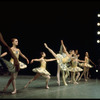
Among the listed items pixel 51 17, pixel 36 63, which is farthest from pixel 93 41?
pixel 36 63

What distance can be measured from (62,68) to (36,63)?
849 centimetres

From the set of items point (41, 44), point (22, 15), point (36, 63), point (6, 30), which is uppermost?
point (22, 15)

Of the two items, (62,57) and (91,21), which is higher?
(91,21)

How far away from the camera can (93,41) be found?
50.4ft

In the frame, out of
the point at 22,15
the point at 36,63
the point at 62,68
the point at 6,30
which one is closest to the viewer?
the point at 62,68

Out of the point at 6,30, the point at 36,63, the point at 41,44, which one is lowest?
the point at 36,63

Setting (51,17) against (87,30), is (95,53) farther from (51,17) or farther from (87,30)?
(51,17)

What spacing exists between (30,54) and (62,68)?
7.93 metres

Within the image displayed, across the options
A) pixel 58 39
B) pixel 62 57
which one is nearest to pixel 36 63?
pixel 58 39

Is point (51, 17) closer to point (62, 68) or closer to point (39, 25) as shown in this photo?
point (39, 25)

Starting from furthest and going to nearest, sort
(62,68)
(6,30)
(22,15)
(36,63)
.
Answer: (36,63)
(6,30)
(22,15)
(62,68)

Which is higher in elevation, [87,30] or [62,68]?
[87,30]

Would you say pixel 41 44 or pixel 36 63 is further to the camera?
pixel 36 63

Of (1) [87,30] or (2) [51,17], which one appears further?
(1) [87,30]
